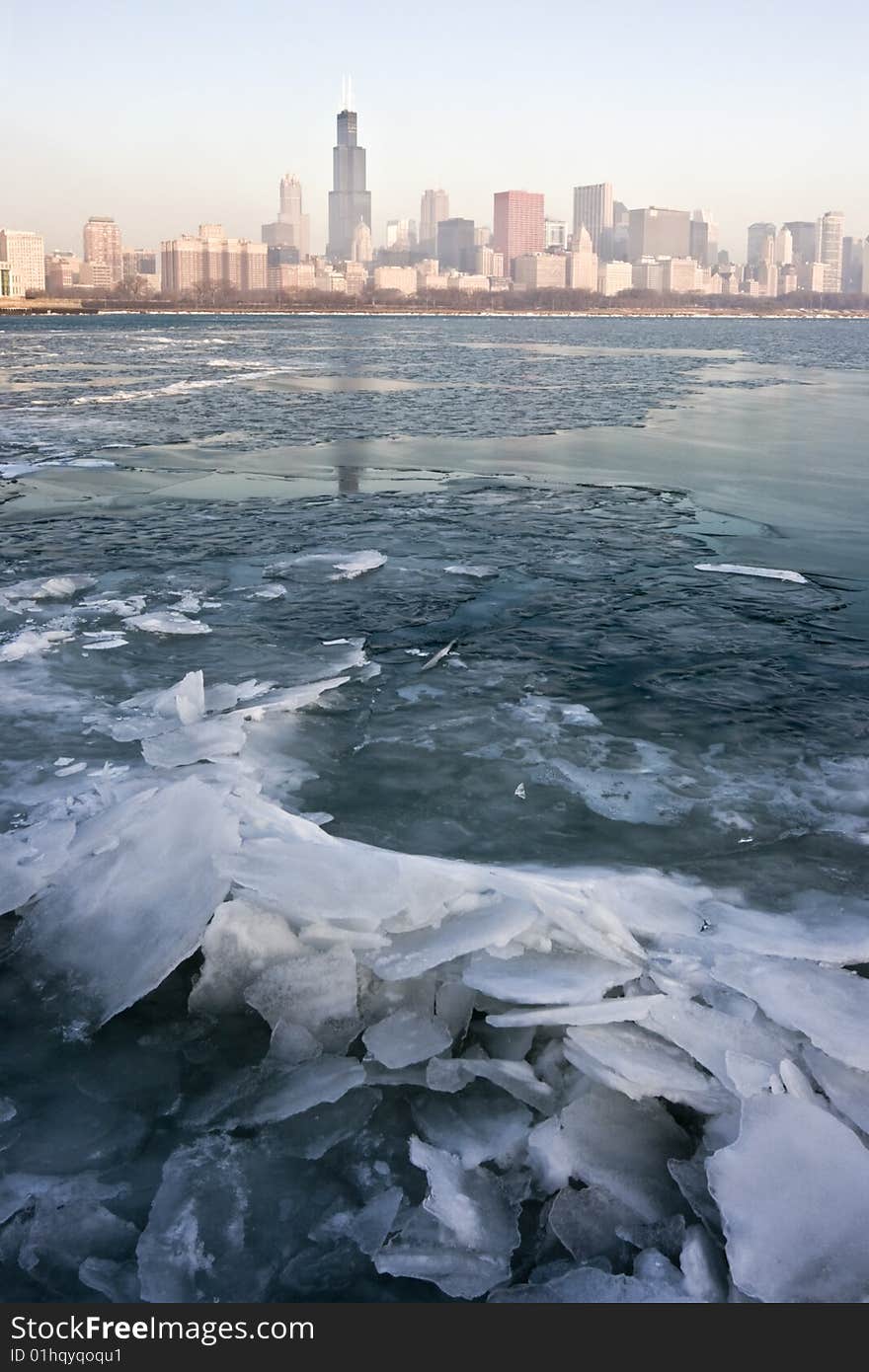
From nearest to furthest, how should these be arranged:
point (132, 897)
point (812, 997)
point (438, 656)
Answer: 1. point (812, 997)
2. point (132, 897)
3. point (438, 656)

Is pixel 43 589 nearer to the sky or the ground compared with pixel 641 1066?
nearer to the sky

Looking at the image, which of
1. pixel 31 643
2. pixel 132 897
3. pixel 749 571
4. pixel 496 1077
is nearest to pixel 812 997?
pixel 496 1077

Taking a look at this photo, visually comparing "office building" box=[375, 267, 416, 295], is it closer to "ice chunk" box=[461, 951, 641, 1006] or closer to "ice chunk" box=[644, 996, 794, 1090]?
"ice chunk" box=[461, 951, 641, 1006]

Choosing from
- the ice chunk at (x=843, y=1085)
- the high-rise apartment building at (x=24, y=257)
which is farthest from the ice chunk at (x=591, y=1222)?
the high-rise apartment building at (x=24, y=257)

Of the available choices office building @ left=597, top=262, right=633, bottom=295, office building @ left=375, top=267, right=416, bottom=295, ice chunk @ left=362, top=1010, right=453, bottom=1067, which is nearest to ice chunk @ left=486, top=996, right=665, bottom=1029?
ice chunk @ left=362, top=1010, right=453, bottom=1067

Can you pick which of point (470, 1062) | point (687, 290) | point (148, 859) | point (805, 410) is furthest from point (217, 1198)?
point (687, 290)

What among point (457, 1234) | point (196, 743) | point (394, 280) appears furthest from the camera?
point (394, 280)

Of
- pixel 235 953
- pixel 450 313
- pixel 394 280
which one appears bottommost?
pixel 235 953

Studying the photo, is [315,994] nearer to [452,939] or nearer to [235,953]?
[235,953]
